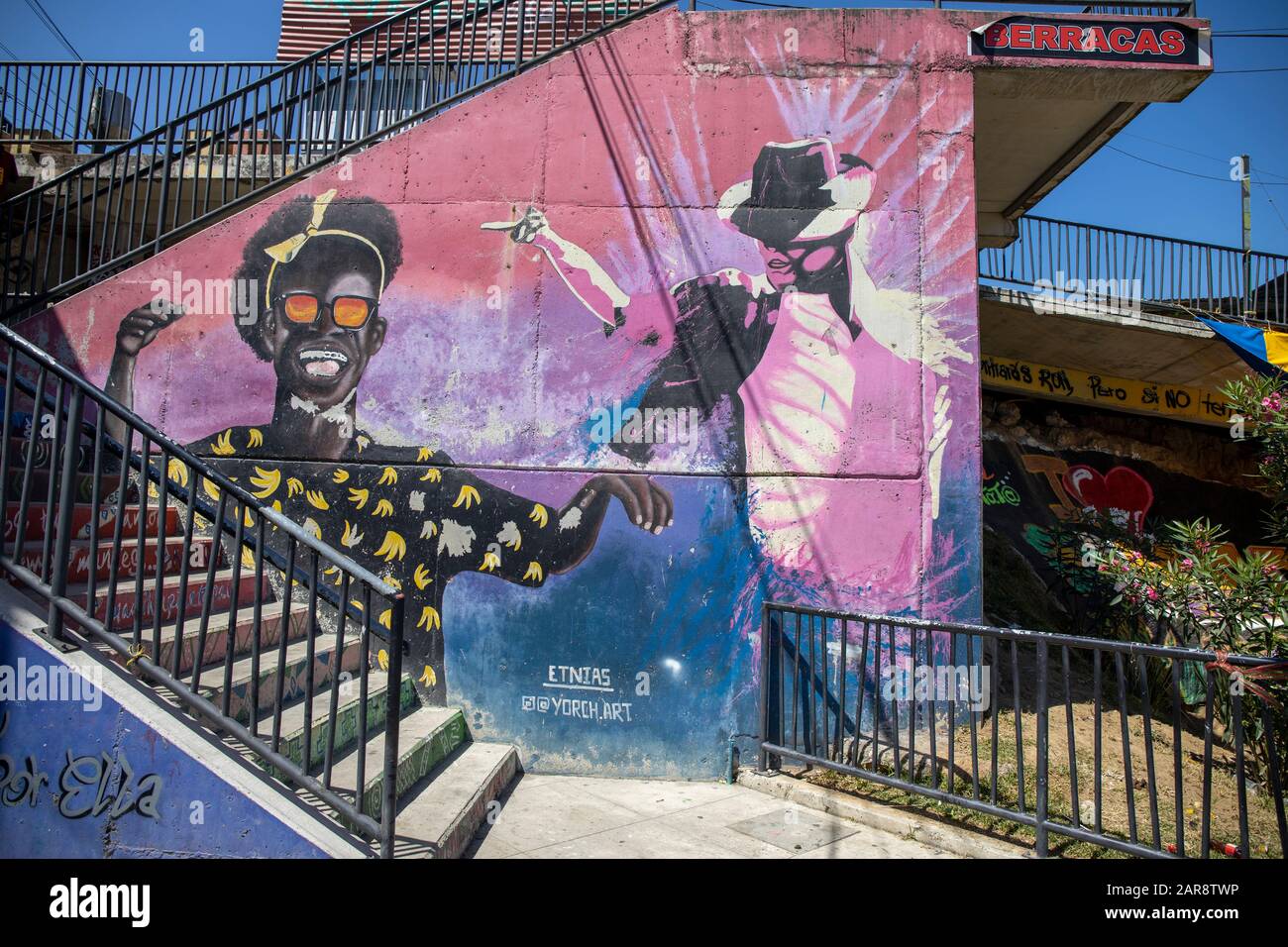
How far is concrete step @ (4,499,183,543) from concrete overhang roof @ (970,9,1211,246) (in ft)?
24.4

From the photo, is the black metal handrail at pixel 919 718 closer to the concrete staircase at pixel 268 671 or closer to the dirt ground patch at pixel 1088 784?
the dirt ground patch at pixel 1088 784

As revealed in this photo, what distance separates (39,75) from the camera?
34.0ft

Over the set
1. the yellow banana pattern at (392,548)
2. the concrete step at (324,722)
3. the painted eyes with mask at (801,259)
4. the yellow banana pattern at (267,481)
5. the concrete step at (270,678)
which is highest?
the painted eyes with mask at (801,259)

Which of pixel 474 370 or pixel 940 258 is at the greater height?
pixel 940 258

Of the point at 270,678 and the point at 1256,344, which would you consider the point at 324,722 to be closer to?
the point at 270,678

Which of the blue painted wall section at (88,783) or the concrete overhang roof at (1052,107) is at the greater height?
the concrete overhang roof at (1052,107)

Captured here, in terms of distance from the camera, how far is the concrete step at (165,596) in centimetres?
452

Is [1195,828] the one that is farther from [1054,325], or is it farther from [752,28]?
[1054,325]

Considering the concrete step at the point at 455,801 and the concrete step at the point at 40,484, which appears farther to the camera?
the concrete step at the point at 40,484

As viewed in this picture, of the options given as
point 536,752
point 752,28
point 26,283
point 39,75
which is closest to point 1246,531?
point 752,28

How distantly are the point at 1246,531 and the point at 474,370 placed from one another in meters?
13.5

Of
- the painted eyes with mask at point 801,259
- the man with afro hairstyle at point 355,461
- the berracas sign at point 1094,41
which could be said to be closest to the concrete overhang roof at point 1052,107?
the berracas sign at point 1094,41

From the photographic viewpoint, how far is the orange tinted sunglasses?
273 inches

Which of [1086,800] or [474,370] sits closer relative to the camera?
[1086,800]
